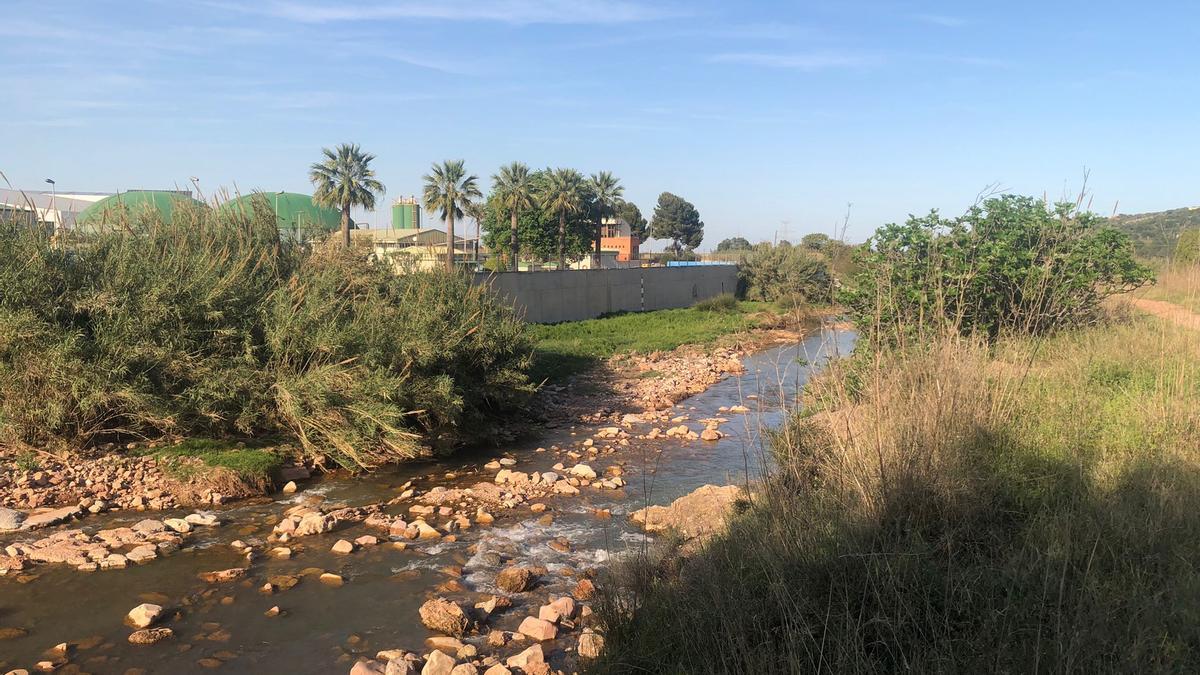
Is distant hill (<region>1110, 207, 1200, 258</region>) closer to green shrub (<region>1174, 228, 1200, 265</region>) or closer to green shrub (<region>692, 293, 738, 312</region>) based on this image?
green shrub (<region>1174, 228, 1200, 265</region>)

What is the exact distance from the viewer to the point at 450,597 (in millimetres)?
6883

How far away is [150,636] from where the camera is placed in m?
6.07

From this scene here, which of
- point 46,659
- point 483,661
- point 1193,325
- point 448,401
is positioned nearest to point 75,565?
point 46,659

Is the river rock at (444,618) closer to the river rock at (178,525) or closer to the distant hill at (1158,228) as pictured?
the river rock at (178,525)

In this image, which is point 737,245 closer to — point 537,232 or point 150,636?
point 537,232

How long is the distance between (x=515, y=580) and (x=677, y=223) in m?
96.0

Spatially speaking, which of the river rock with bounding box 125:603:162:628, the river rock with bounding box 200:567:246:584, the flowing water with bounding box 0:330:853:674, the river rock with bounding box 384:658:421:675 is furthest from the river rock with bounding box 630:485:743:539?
the river rock with bounding box 125:603:162:628

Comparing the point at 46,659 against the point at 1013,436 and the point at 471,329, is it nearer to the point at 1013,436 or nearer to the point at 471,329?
the point at 1013,436

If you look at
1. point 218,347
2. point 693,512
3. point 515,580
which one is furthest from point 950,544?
point 218,347

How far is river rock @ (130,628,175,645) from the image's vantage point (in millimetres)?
6020

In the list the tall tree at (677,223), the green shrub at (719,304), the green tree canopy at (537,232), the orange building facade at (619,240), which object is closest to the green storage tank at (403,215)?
the green tree canopy at (537,232)

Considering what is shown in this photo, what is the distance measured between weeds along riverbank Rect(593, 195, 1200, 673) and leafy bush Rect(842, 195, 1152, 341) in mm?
1945

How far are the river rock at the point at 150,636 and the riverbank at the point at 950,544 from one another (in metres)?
3.59

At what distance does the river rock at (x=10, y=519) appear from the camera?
8234 millimetres
